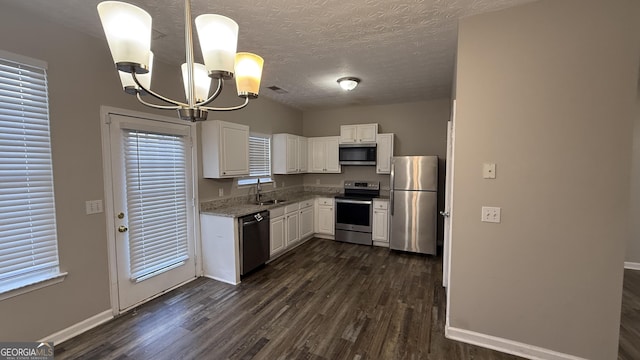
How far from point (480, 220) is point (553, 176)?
60 cm

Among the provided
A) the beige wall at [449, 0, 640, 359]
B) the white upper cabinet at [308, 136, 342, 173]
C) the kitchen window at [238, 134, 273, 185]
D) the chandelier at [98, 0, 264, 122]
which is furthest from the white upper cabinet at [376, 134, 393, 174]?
the chandelier at [98, 0, 264, 122]

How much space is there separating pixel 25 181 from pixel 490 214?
12.2ft

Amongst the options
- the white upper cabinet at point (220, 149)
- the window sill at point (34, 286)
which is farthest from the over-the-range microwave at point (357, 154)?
the window sill at point (34, 286)

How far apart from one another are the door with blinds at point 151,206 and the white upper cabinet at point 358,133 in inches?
115

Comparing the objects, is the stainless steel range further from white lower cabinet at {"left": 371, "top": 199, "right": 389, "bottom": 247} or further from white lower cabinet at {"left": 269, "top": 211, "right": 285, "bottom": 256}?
white lower cabinet at {"left": 269, "top": 211, "right": 285, "bottom": 256}

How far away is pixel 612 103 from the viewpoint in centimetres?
184

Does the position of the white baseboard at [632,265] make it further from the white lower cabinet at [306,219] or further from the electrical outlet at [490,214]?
the white lower cabinet at [306,219]

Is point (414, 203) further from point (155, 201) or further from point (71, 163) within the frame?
point (71, 163)

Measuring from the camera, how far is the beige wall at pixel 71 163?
80.4 inches

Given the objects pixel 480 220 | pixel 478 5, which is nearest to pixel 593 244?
pixel 480 220

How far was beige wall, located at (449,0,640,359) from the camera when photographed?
1.85 meters

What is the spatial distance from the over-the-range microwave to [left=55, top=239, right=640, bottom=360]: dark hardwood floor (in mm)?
2145

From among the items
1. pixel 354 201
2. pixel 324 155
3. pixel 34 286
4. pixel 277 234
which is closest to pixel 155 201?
pixel 34 286

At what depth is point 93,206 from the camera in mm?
2465
